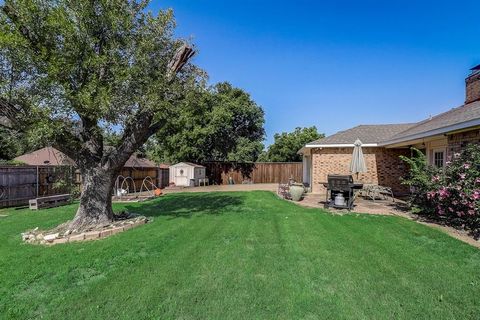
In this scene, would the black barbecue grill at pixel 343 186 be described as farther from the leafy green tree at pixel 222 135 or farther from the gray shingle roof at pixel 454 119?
the leafy green tree at pixel 222 135

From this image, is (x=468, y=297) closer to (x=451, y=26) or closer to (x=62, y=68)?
(x=62, y=68)

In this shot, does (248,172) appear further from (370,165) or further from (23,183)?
(23,183)

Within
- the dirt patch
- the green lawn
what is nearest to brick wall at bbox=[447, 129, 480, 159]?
the green lawn

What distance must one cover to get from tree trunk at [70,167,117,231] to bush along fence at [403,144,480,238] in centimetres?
857

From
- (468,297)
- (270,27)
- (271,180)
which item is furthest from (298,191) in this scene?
(271,180)

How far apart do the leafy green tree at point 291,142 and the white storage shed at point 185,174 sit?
53.2 feet

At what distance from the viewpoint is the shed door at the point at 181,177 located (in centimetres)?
2547

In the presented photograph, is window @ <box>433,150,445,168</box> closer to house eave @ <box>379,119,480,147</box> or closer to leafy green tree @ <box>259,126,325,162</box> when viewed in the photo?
house eave @ <box>379,119,480,147</box>

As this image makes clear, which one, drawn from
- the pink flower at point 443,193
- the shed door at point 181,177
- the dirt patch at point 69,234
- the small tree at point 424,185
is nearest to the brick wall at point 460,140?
the small tree at point 424,185

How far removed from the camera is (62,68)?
627 cm

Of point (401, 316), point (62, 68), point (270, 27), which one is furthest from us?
point (270, 27)

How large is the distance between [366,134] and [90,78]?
14332 mm

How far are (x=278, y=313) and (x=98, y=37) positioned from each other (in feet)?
23.6

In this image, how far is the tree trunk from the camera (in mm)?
7417
